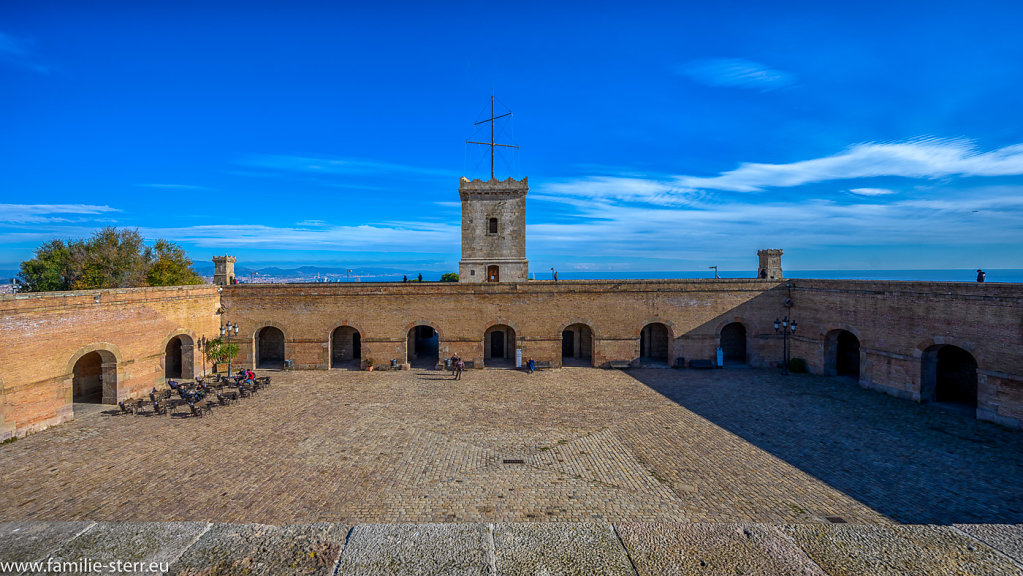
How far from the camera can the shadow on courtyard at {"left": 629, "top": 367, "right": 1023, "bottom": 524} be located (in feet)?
32.0

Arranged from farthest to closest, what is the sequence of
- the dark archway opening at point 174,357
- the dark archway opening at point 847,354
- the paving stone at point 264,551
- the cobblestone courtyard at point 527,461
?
the dark archway opening at point 847,354 → the dark archway opening at point 174,357 → the cobblestone courtyard at point 527,461 → the paving stone at point 264,551

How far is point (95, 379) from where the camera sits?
19.0 meters

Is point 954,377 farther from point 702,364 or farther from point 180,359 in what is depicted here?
point 180,359

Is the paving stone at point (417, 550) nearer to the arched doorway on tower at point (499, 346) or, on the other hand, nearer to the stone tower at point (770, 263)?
the arched doorway on tower at point (499, 346)

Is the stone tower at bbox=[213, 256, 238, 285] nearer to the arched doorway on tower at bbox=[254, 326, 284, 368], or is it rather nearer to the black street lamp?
the arched doorway on tower at bbox=[254, 326, 284, 368]

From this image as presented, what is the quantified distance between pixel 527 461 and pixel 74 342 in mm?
16228

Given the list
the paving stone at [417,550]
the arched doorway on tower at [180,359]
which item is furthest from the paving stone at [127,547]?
the arched doorway on tower at [180,359]

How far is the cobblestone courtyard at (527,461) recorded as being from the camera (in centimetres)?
934

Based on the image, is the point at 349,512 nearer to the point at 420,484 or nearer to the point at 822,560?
the point at 420,484

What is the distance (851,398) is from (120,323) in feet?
94.1

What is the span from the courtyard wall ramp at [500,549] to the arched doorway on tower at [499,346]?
19.9 meters

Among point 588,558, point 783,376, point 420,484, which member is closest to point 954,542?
point 588,558

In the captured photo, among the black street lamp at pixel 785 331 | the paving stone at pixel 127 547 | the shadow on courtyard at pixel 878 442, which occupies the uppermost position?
the paving stone at pixel 127 547

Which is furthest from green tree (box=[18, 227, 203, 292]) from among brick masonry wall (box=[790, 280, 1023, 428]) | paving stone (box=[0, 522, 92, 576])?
brick masonry wall (box=[790, 280, 1023, 428])
